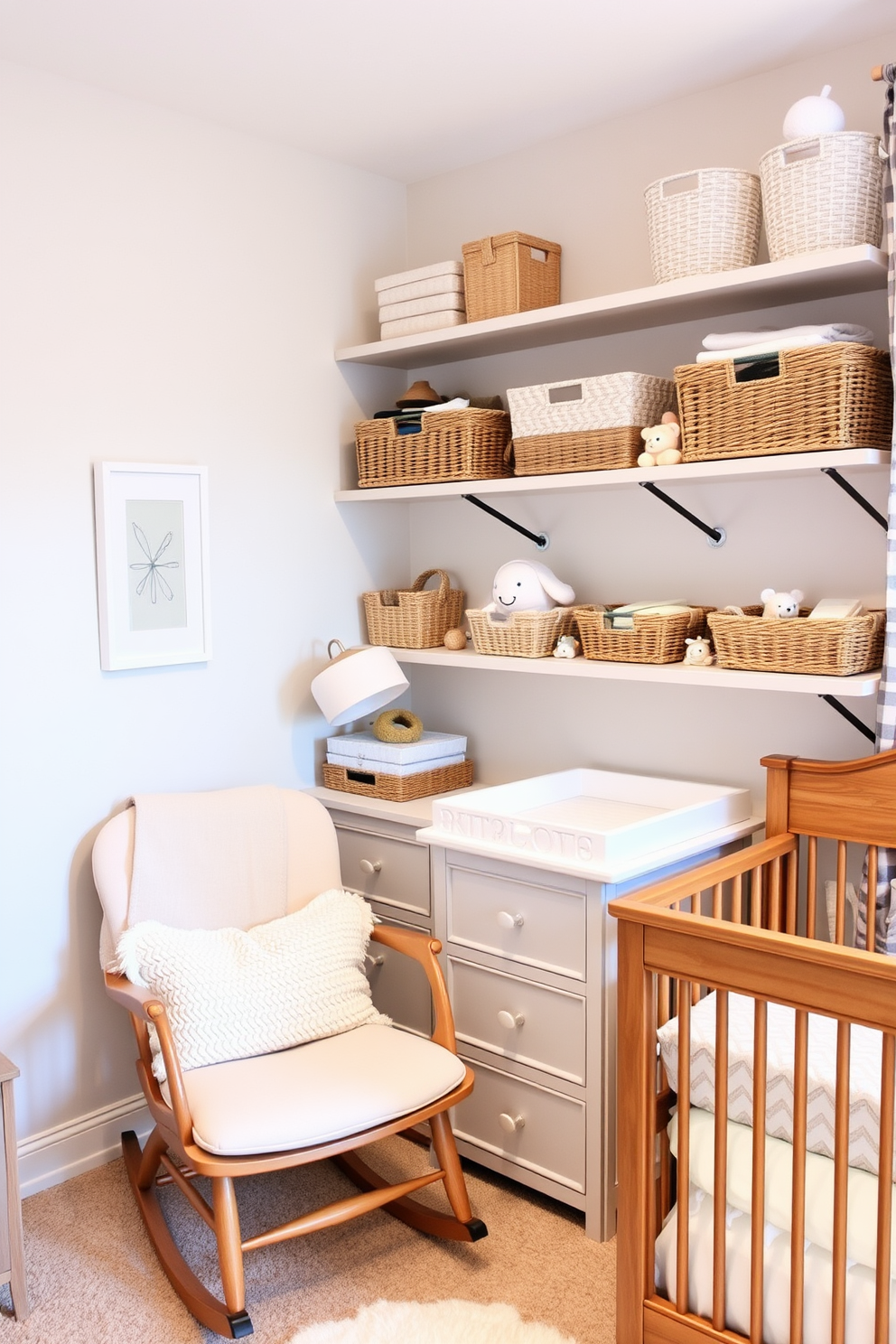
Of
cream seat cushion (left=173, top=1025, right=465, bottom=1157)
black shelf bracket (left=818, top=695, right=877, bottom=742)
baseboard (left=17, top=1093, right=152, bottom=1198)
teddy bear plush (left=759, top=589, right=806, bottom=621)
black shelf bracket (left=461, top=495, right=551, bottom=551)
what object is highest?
black shelf bracket (left=461, top=495, right=551, bottom=551)

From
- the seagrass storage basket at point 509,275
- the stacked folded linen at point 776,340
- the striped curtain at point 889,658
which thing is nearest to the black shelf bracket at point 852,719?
the striped curtain at point 889,658

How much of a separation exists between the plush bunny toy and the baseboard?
56.3 inches

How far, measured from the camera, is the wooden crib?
1.49 m

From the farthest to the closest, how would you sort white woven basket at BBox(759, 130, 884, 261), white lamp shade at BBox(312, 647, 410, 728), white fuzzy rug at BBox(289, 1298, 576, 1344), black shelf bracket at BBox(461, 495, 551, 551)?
Result: 1. black shelf bracket at BBox(461, 495, 551, 551)
2. white lamp shade at BBox(312, 647, 410, 728)
3. white woven basket at BBox(759, 130, 884, 261)
4. white fuzzy rug at BBox(289, 1298, 576, 1344)

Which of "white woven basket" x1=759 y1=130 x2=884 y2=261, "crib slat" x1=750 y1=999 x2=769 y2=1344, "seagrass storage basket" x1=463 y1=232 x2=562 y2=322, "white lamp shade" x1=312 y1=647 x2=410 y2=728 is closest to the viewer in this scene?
"crib slat" x1=750 y1=999 x2=769 y2=1344

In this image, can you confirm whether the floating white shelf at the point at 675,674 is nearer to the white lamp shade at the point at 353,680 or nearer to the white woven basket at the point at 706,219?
the white lamp shade at the point at 353,680

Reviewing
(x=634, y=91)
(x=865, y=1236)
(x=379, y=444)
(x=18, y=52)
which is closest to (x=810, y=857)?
(x=865, y=1236)

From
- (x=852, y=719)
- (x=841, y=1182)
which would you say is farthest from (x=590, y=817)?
(x=841, y=1182)

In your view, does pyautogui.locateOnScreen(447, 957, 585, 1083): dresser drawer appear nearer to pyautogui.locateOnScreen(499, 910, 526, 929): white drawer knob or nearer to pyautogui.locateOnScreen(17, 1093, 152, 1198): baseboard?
pyautogui.locateOnScreen(499, 910, 526, 929): white drawer knob

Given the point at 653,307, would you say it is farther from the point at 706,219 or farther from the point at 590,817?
the point at 590,817

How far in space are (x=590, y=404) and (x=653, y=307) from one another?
0.23m

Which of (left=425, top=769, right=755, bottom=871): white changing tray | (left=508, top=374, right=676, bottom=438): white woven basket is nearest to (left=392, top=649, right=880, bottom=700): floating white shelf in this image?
(left=425, top=769, right=755, bottom=871): white changing tray

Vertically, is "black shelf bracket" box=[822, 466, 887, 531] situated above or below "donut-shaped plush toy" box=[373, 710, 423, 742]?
above

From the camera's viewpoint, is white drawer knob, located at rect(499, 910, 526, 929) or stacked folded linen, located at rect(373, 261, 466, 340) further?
stacked folded linen, located at rect(373, 261, 466, 340)
